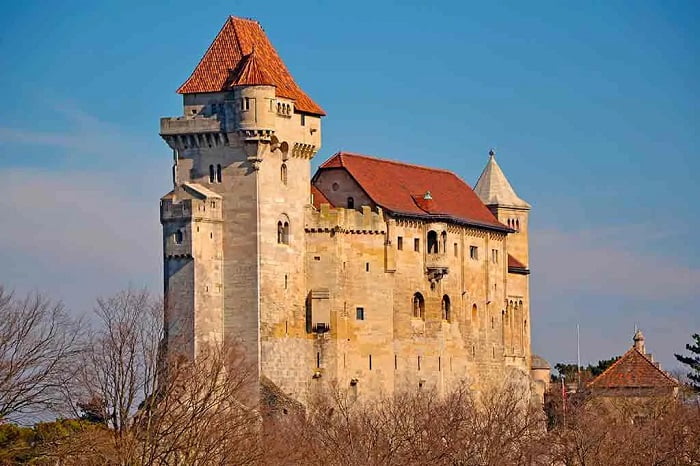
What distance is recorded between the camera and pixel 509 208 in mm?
156500

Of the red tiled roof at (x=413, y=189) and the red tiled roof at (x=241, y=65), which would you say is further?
the red tiled roof at (x=413, y=189)

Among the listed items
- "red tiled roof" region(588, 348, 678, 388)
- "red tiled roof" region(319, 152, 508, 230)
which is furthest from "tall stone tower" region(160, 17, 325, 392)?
"red tiled roof" region(588, 348, 678, 388)

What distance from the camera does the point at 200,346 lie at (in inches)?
4715

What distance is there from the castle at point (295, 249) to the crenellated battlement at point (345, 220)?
3.0 inches

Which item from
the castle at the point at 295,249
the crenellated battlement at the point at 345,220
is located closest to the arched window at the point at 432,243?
the castle at the point at 295,249

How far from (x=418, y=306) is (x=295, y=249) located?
40.0 ft

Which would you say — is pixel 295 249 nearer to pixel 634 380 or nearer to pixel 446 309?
pixel 446 309

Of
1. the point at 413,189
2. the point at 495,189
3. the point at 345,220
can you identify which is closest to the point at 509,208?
the point at 495,189

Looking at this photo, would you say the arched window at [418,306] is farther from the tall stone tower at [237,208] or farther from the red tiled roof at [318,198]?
the tall stone tower at [237,208]

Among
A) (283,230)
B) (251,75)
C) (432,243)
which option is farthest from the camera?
(432,243)

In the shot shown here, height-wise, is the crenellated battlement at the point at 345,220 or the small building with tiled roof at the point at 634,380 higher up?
the crenellated battlement at the point at 345,220

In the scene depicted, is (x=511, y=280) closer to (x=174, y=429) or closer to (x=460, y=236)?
(x=460, y=236)

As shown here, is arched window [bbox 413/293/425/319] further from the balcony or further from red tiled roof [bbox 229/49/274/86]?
red tiled roof [bbox 229/49/274/86]

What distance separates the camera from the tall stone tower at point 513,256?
490 feet
